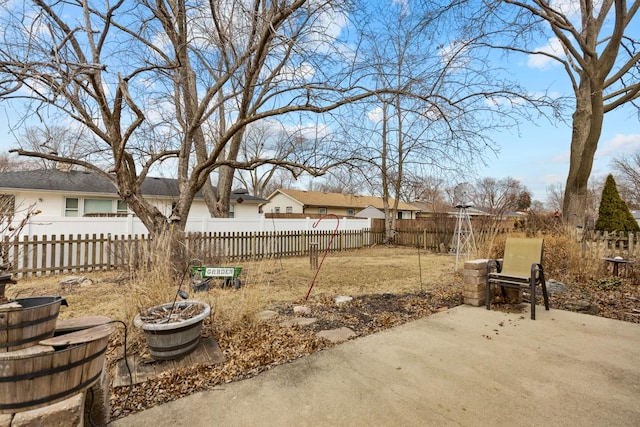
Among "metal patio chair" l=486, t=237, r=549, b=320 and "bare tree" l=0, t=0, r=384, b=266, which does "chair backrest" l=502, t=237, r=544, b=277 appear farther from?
"bare tree" l=0, t=0, r=384, b=266

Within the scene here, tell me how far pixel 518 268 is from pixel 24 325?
5.16m

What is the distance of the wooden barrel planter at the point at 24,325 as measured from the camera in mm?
1447

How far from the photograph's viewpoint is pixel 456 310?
165 inches

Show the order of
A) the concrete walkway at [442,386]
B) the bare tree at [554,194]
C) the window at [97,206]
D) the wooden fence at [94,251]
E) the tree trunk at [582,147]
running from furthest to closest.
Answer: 1. the bare tree at [554,194]
2. the window at [97,206]
3. the tree trunk at [582,147]
4. the wooden fence at [94,251]
5. the concrete walkway at [442,386]

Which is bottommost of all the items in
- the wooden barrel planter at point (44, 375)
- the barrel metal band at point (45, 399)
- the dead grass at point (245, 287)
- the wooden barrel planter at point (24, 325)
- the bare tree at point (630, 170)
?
the dead grass at point (245, 287)

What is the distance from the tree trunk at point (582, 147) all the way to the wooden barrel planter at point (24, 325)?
34.1 ft

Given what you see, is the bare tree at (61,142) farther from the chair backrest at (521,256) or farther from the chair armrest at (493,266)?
the chair backrest at (521,256)

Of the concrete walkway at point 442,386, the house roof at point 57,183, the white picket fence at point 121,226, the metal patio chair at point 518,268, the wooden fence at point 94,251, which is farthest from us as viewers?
the house roof at point 57,183

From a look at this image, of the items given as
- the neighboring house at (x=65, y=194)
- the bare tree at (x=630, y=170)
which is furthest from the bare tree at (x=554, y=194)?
the neighboring house at (x=65, y=194)

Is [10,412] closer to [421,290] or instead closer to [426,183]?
[421,290]

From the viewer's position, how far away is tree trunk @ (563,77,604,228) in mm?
8211

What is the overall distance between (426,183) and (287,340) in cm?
461

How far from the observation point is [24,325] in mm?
1500

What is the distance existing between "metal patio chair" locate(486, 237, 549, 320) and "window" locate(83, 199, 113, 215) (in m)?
14.7
